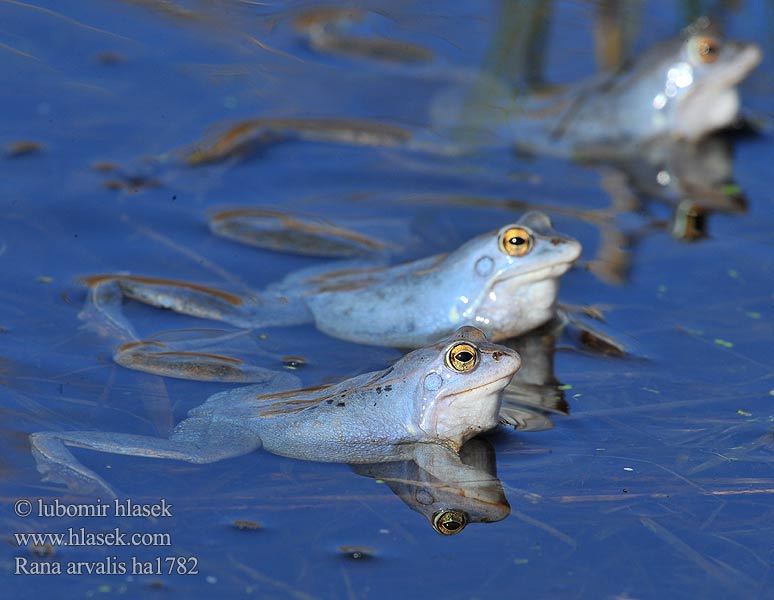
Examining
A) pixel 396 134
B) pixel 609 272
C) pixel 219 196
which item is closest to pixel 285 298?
pixel 219 196

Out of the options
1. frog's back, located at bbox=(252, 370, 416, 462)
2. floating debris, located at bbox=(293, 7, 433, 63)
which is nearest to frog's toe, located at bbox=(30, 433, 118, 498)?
frog's back, located at bbox=(252, 370, 416, 462)

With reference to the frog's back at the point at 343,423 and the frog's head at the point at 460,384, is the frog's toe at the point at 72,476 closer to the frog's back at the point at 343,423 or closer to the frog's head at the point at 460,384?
the frog's back at the point at 343,423

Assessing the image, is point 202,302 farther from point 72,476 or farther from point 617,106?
point 617,106

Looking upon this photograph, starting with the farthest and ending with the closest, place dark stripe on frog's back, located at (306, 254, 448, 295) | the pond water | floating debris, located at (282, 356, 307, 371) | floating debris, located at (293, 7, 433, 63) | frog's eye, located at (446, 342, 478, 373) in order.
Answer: floating debris, located at (293, 7, 433, 63)
dark stripe on frog's back, located at (306, 254, 448, 295)
floating debris, located at (282, 356, 307, 371)
frog's eye, located at (446, 342, 478, 373)
the pond water

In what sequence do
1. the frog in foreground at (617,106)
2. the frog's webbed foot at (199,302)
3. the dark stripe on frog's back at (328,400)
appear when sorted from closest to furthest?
the dark stripe on frog's back at (328,400) → the frog's webbed foot at (199,302) → the frog in foreground at (617,106)

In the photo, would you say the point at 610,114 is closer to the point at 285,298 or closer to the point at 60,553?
the point at 285,298

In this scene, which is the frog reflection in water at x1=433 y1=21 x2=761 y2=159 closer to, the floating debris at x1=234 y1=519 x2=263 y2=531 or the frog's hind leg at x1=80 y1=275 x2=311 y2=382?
the frog's hind leg at x1=80 y1=275 x2=311 y2=382

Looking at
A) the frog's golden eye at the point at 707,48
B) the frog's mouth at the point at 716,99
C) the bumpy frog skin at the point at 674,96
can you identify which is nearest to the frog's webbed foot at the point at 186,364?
the bumpy frog skin at the point at 674,96

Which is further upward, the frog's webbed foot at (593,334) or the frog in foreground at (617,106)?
the frog in foreground at (617,106)
